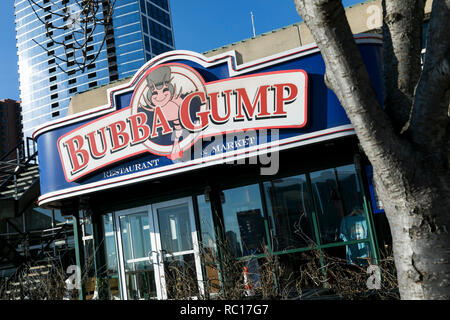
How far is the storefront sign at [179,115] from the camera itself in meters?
7.24

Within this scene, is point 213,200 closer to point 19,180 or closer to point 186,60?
point 186,60

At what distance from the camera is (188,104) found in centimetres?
788

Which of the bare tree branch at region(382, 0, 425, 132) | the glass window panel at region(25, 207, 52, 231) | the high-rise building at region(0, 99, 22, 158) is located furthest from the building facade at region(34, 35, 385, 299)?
the high-rise building at region(0, 99, 22, 158)

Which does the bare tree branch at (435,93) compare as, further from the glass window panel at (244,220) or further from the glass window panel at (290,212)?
the glass window panel at (244,220)

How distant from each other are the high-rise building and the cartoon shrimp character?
12476cm

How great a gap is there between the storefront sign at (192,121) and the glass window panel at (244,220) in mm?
1146

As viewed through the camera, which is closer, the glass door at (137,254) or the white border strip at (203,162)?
the white border strip at (203,162)

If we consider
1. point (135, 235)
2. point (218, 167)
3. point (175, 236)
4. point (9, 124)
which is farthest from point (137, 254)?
point (9, 124)

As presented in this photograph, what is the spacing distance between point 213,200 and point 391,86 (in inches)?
202

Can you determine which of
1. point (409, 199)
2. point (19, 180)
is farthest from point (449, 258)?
point (19, 180)

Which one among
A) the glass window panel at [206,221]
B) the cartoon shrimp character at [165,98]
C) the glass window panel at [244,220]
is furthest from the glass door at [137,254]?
the cartoon shrimp character at [165,98]

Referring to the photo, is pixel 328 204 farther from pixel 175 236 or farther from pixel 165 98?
pixel 165 98

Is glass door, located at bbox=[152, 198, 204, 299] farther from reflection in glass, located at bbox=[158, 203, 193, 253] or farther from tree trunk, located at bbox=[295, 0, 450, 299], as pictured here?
tree trunk, located at bbox=[295, 0, 450, 299]

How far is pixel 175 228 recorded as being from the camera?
9008 mm
